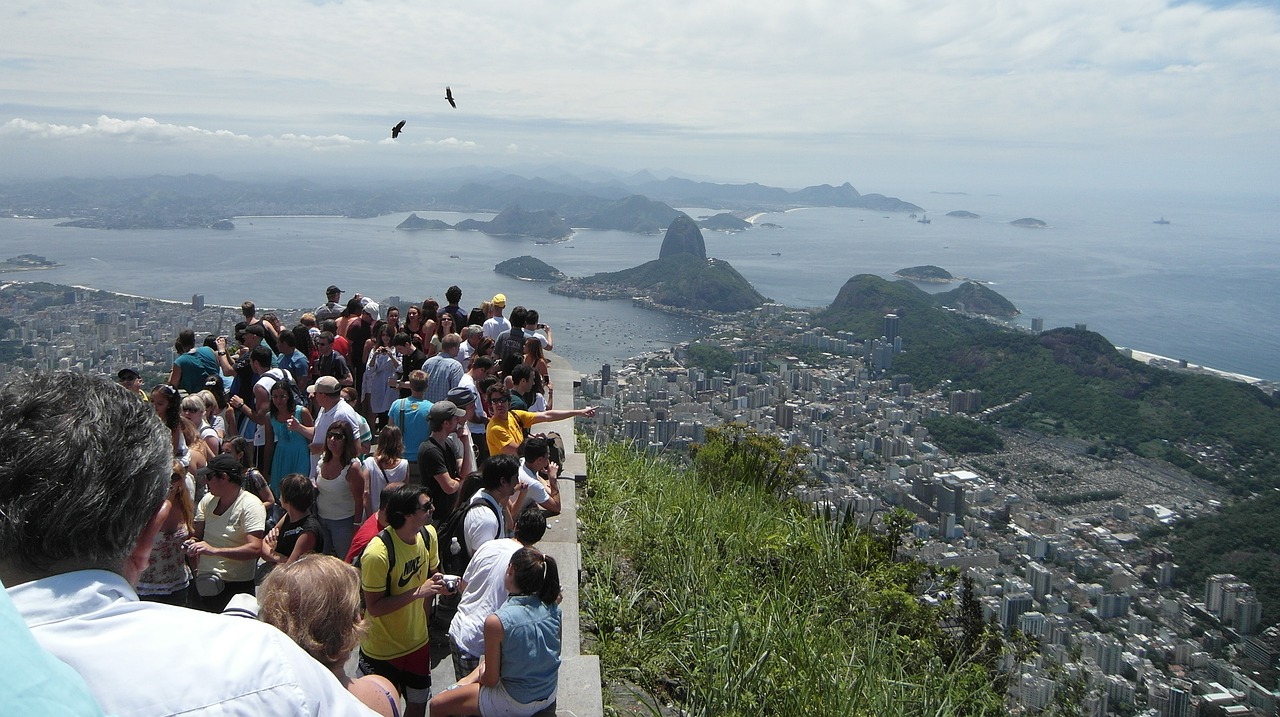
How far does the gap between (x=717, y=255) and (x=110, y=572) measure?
→ 90.1m

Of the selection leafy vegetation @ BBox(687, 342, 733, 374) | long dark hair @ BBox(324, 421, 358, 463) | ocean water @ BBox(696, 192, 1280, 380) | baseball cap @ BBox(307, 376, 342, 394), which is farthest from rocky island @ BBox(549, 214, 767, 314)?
long dark hair @ BBox(324, 421, 358, 463)

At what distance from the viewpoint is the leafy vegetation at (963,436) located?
32.3m

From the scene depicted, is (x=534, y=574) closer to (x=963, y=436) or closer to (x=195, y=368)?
(x=195, y=368)

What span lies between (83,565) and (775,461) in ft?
33.2

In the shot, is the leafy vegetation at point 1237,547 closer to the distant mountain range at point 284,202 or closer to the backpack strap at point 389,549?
the backpack strap at point 389,549

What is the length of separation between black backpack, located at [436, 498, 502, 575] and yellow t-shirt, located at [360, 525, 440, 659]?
45 cm

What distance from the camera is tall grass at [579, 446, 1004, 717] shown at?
4.57m

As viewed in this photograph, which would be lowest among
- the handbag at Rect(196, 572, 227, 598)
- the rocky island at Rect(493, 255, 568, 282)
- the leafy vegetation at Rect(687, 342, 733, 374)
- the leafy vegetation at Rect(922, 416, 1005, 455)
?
the leafy vegetation at Rect(922, 416, 1005, 455)

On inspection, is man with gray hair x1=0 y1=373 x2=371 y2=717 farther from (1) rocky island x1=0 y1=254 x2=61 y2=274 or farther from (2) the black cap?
(1) rocky island x1=0 y1=254 x2=61 y2=274

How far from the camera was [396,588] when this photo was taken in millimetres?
3777

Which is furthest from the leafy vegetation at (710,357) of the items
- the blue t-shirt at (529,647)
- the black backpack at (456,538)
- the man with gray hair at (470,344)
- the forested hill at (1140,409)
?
the blue t-shirt at (529,647)

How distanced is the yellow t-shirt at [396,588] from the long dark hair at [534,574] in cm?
55

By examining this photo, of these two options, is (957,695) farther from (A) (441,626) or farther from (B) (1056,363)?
(B) (1056,363)

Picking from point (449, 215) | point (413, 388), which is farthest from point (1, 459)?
point (449, 215)
